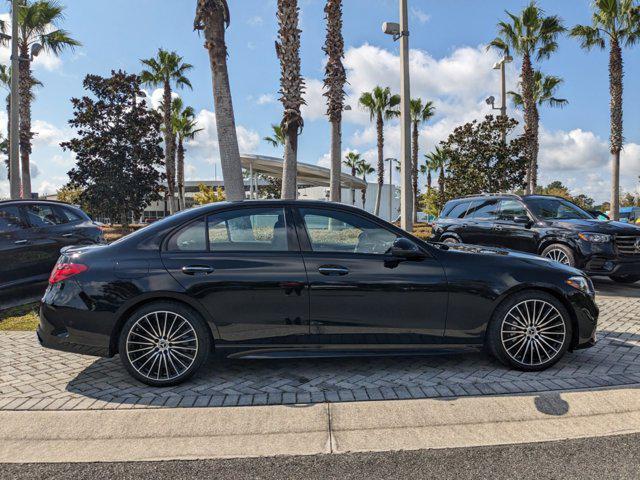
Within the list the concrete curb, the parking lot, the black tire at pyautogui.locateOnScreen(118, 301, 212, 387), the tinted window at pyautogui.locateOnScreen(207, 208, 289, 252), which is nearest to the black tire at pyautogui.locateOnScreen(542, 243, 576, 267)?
the parking lot

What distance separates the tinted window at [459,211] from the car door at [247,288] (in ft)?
22.7

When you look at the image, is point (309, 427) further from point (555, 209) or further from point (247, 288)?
point (555, 209)

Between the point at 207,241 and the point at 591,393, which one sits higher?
the point at 207,241

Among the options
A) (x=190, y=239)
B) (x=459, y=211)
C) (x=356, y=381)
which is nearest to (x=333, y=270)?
(x=356, y=381)

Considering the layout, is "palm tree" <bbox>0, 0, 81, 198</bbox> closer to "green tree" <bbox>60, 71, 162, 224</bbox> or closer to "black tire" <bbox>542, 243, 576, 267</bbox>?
"green tree" <bbox>60, 71, 162, 224</bbox>

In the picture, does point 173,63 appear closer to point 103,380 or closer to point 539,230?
point 539,230

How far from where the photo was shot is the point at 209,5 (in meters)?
10.9

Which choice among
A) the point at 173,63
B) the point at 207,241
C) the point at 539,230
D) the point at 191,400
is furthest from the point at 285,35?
the point at 173,63

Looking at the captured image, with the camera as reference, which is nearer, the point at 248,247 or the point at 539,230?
the point at 248,247

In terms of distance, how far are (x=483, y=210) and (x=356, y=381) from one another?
671cm

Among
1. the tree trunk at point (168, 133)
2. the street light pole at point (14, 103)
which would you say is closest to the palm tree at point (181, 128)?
the tree trunk at point (168, 133)

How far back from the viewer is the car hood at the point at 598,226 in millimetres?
7832

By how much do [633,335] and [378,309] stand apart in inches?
134

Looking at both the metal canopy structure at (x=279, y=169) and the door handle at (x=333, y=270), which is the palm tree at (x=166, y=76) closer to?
the metal canopy structure at (x=279, y=169)
